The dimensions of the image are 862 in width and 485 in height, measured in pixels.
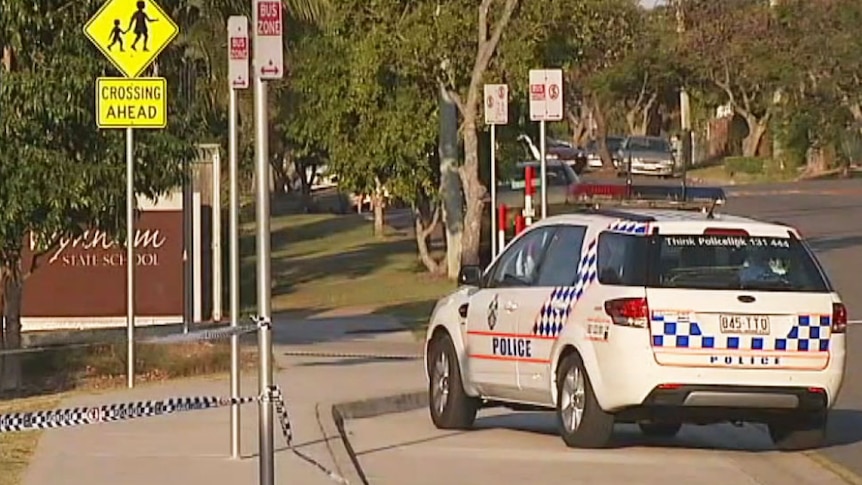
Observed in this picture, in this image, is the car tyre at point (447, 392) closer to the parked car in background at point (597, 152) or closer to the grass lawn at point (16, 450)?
the grass lawn at point (16, 450)

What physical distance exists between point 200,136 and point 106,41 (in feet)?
9.22

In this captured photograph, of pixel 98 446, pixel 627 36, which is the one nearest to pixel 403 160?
pixel 627 36

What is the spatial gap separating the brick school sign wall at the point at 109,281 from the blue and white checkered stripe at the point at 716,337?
41.9 ft

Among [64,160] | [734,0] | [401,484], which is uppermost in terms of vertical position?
[734,0]

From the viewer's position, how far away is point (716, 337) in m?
12.8

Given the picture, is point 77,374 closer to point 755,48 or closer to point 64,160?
point 64,160

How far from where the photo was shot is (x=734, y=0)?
80.4 m

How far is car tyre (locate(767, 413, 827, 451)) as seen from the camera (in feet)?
44.4

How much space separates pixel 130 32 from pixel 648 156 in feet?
154

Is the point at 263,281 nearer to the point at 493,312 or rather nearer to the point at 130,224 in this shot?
the point at 493,312

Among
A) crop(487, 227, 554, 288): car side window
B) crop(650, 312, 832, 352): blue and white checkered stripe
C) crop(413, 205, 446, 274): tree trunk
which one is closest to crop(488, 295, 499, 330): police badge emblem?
crop(487, 227, 554, 288): car side window

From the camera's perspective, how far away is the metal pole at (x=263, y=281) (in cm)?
977

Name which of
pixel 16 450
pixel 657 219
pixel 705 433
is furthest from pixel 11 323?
pixel 657 219

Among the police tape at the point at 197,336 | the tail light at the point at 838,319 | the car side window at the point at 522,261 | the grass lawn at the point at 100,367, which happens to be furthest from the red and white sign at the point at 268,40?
the grass lawn at the point at 100,367
